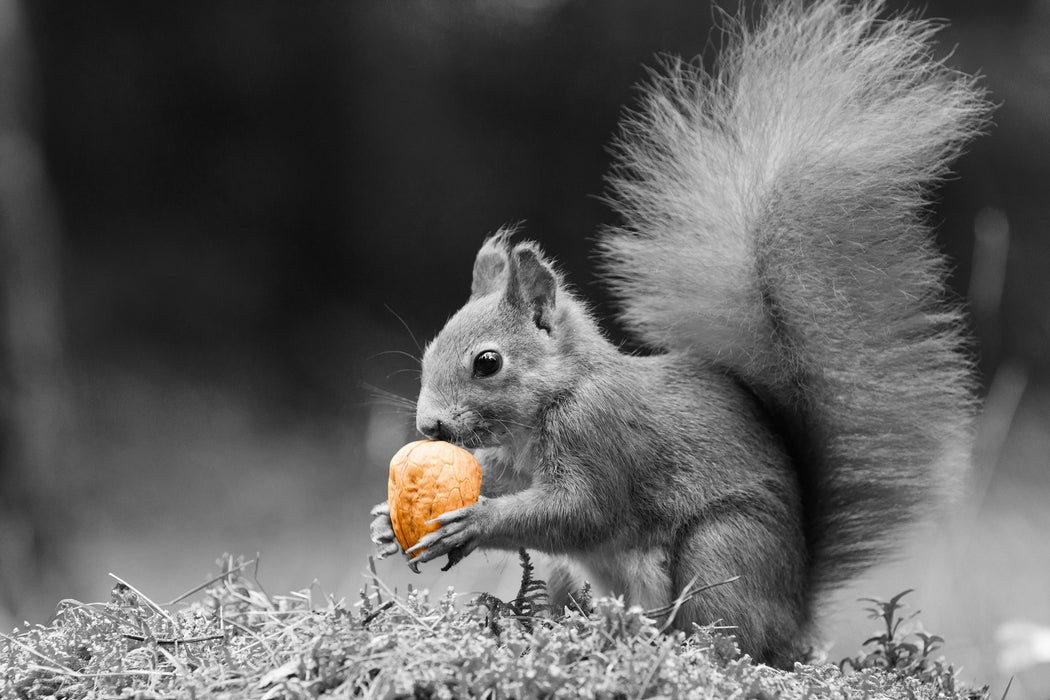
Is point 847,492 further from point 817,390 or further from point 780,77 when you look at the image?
point 780,77

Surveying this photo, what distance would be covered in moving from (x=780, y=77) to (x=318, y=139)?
274 centimetres

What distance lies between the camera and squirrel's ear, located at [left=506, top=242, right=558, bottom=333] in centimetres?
165

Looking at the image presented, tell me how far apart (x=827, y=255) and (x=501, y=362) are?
56 cm

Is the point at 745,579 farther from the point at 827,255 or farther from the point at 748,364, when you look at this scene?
the point at 827,255

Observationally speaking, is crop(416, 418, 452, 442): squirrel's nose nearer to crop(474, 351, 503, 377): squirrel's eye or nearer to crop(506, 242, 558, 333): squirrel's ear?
crop(474, 351, 503, 377): squirrel's eye

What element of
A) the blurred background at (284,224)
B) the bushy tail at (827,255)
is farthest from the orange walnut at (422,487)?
the blurred background at (284,224)

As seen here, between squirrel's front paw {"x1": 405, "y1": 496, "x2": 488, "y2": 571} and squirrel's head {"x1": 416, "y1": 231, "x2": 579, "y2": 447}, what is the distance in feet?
0.51

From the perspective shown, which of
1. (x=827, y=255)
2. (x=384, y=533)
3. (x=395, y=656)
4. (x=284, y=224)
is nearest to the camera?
(x=395, y=656)

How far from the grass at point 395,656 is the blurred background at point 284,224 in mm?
1935

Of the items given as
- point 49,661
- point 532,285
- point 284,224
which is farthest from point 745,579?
point 284,224

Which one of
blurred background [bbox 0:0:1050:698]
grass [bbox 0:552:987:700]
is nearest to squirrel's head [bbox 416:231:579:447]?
grass [bbox 0:552:987:700]

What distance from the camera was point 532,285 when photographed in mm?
1669

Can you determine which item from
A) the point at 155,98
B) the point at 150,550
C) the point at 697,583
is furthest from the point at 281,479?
the point at 697,583

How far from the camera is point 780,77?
5.66 ft
